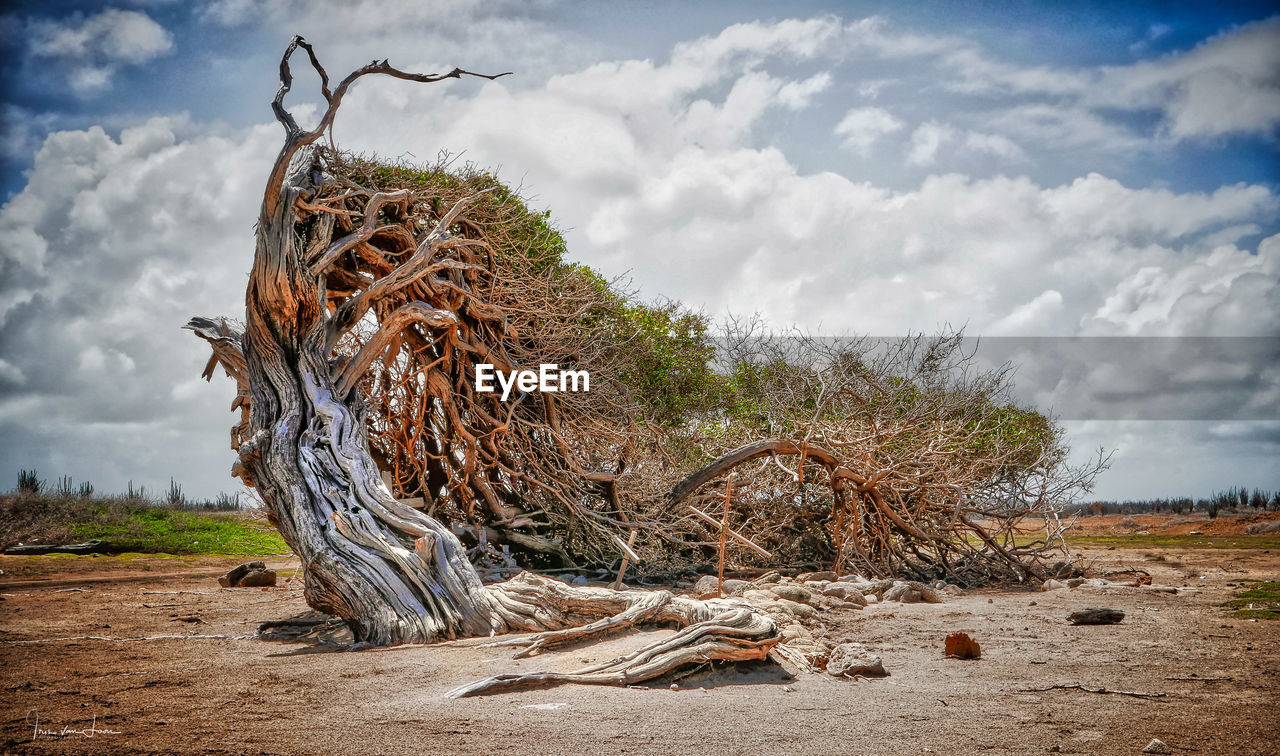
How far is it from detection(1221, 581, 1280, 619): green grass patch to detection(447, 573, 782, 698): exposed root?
4.64m

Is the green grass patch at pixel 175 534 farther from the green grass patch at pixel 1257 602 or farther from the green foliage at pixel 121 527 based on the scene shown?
the green grass patch at pixel 1257 602

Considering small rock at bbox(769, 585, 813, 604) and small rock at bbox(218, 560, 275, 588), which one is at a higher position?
small rock at bbox(769, 585, 813, 604)

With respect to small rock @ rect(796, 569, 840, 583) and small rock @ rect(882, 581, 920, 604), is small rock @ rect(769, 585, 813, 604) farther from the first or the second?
small rock @ rect(796, 569, 840, 583)

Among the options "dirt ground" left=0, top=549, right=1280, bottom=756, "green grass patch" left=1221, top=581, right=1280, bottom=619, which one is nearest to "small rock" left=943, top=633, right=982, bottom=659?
"dirt ground" left=0, top=549, right=1280, bottom=756

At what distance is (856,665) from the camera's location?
5.13m


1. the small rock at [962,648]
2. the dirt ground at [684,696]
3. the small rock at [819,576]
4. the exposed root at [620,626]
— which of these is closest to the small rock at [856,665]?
the dirt ground at [684,696]

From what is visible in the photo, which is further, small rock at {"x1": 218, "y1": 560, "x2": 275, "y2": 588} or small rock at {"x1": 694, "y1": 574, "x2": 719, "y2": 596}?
small rock at {"x1": 218, "y1": 560, "x2": 275, "y2": 588}

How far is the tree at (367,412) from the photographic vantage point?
6613 millimetres

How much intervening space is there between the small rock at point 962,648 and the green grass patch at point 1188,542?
14.1m

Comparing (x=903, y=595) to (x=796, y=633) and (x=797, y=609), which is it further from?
(x=796, y=633)

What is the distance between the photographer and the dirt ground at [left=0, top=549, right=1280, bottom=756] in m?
3.81

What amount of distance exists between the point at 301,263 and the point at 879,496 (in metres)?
7.15

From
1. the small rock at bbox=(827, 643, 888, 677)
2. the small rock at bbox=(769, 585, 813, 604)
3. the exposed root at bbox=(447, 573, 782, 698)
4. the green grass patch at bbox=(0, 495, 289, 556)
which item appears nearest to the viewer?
the exposed root at bbox=(447, 573, 782, 698)

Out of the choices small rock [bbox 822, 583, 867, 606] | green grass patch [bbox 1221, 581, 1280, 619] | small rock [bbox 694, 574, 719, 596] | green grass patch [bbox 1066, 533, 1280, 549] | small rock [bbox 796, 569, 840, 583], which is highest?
small rock [bbox 694, 574, 719, 596]
